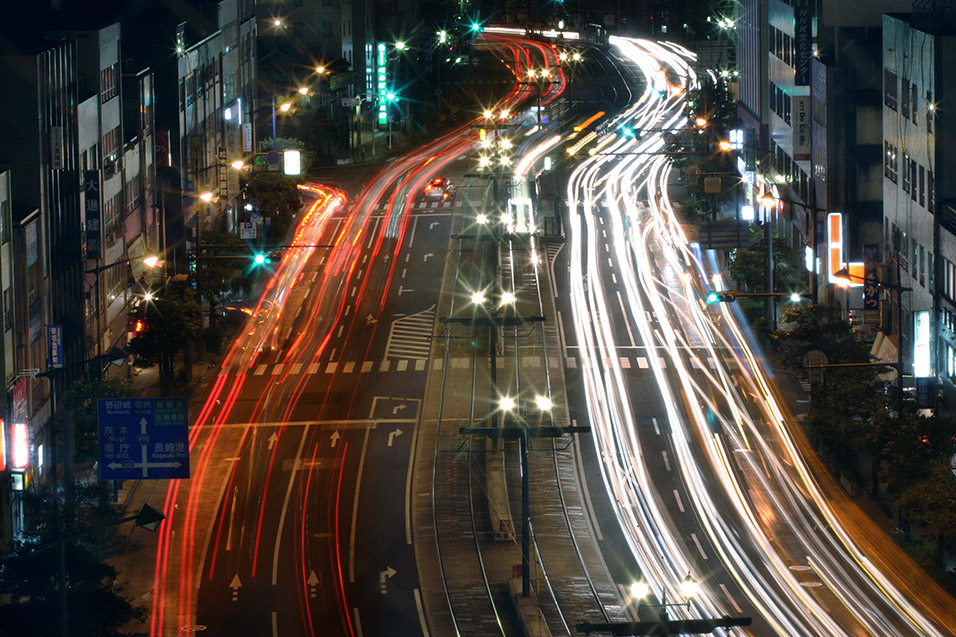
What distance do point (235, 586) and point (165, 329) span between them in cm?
2585

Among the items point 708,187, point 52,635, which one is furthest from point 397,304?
point 52,635

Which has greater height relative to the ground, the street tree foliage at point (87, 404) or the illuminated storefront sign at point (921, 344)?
the illuminated storefront sign at point (921, 344)

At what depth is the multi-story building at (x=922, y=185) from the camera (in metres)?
74.9

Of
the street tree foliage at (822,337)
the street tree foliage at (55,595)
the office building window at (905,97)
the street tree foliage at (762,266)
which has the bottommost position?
the street tree foliage at (55,595)

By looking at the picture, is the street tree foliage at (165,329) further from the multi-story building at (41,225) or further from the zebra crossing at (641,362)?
the zebra crossing at (641,362)

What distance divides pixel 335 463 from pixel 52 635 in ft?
87.1

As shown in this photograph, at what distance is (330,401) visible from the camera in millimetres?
81000

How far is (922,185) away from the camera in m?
78.3

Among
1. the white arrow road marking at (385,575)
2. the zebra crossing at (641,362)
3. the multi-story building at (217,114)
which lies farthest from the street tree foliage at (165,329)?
the white arrow road marking at (385,575)

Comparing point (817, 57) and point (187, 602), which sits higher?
point (817, 57)

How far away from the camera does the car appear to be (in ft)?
418

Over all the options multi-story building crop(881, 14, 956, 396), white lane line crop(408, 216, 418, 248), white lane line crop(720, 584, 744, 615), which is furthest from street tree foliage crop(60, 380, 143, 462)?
white lane line crop(408, 216, 418, 248)

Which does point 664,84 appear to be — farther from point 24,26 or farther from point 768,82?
point 24,26

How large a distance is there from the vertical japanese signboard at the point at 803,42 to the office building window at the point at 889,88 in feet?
44.4
